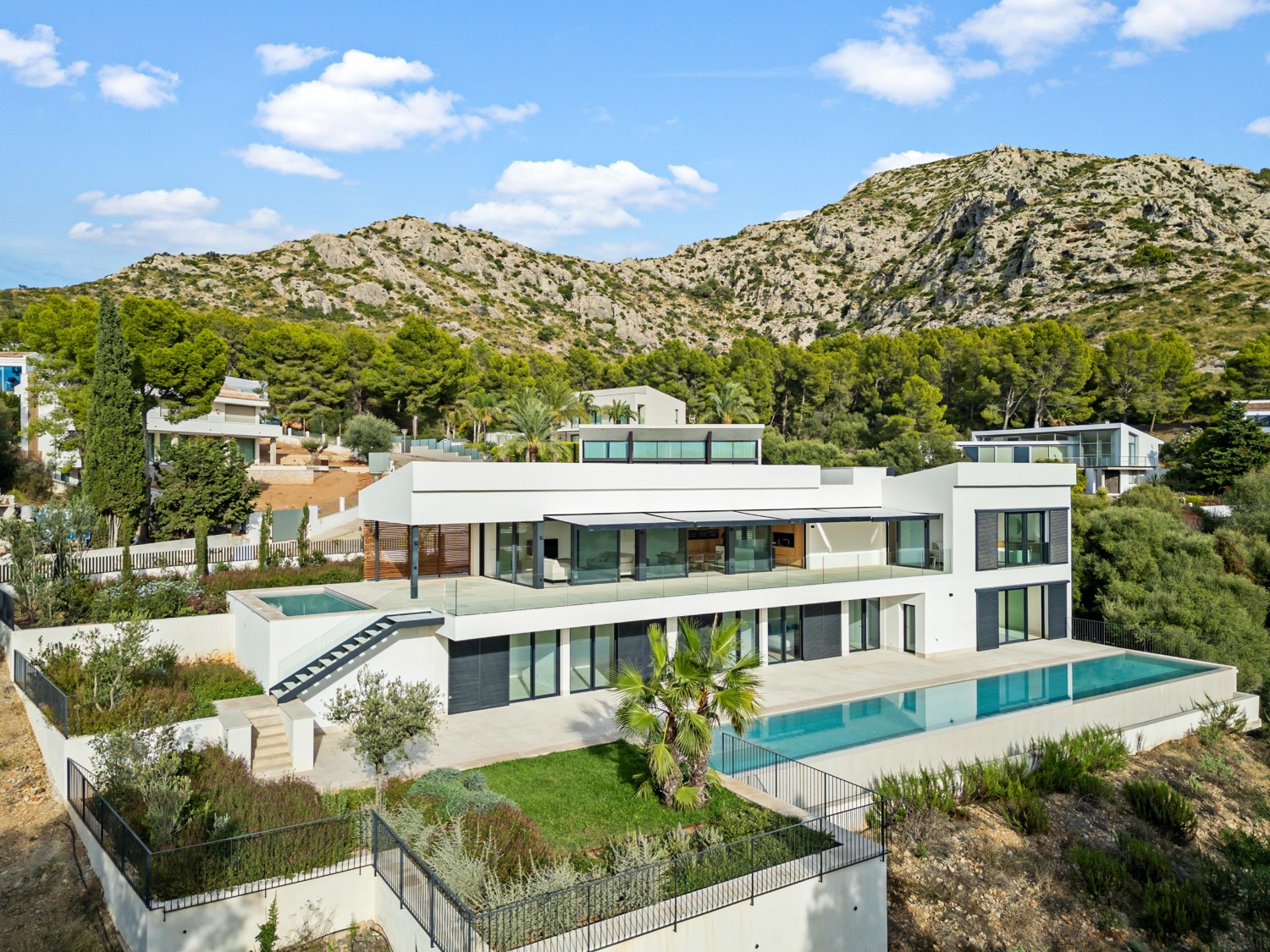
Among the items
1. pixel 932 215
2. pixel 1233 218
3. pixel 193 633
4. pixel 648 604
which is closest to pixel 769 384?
pixel 648 604

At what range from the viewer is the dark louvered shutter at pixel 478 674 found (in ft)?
58.1

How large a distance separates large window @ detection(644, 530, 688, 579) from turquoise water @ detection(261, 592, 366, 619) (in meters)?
7.49

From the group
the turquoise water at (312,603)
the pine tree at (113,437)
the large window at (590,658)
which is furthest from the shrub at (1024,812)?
the pine tree at (113,437)

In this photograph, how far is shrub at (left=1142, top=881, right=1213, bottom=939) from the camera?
12414 mm

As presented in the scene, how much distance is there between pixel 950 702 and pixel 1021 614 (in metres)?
8.99

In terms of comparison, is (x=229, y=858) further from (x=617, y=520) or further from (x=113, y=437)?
(x=113, y=437)

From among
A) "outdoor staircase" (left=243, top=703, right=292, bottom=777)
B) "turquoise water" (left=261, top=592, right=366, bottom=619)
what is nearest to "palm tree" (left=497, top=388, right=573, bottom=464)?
"turquoise water" (left=261, top=592, right=366, bottom=619)

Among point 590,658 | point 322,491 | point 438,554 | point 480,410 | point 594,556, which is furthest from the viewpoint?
point 480,410

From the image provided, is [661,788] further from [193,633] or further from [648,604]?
[193,633]

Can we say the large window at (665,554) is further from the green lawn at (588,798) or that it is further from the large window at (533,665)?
the green lawn at (588,798)

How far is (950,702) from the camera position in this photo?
18.5 metres

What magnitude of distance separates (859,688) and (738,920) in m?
10.6

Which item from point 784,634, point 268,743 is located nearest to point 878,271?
point 784,634

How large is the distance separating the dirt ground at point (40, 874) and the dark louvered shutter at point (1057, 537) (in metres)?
25.7
